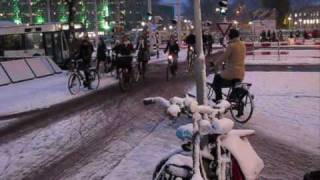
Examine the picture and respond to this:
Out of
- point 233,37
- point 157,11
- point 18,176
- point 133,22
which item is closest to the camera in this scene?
point 18,176

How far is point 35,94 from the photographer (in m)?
19.5

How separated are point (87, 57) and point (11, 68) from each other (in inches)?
240

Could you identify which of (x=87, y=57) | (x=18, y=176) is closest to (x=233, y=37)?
(x=18, y=176)

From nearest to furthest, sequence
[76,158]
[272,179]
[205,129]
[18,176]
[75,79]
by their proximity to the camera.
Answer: [205,129], [272,179], [18,176], [76,158], [75,79]

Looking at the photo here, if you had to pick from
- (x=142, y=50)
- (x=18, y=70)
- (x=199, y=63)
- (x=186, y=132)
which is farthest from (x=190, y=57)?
Result: (x=186, y=132)

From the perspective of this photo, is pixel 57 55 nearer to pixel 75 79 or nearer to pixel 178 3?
pixel 75 79

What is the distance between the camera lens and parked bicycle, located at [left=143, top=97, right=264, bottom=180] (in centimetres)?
490

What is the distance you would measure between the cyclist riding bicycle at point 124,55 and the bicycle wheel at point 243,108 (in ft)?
24.3

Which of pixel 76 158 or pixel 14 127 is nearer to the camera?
pixel 76 158

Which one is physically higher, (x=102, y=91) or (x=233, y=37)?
(x=233, y=37)

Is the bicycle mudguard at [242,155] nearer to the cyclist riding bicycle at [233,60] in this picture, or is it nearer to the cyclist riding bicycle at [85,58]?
the cyclist riding bicycle at [233,60]

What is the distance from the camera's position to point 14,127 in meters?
13.0

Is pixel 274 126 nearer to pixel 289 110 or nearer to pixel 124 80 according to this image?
pixel 289 110

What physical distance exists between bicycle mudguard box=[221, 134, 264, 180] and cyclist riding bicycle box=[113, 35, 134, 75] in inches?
550
